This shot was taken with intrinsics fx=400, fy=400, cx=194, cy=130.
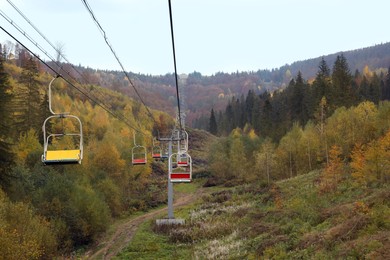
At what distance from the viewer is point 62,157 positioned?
13727 millimetres

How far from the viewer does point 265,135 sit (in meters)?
98.8

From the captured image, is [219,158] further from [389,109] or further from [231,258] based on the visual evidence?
[231,258]

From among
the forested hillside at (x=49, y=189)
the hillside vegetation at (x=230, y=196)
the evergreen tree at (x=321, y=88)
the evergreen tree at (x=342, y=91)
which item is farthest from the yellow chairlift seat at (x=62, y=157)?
the evergreen tree at (x=321, y=88)

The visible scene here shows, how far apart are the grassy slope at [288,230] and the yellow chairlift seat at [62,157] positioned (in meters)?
12.9

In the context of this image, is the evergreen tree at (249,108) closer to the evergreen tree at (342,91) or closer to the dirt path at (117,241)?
the evergreen tree at (342,91)

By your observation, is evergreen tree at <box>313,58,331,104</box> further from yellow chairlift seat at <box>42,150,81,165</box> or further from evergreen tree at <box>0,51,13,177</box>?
yellow chairlift seat at <box>42,150,81,165</box>

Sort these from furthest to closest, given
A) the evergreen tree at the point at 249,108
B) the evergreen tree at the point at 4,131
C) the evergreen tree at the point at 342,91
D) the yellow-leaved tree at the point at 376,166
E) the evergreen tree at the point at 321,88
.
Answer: the evergreen tree at the point at 249,108 < the evergreen tree at the point at 321,88 < the evergreen tree at the point at 342,91 < the yellow-leaved tree at the point at 376,166 < the evergreen tree at the point at 4,131

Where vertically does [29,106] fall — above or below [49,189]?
above

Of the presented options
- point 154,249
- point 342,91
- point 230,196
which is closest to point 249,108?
point 342,91

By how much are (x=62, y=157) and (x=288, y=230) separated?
19098 mm

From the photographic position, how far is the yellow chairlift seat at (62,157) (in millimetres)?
13516

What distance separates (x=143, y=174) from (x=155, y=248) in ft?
139

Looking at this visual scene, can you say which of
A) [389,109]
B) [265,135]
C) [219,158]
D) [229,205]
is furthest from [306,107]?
[229,205]

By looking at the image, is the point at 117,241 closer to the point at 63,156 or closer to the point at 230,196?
the point at 230,196
